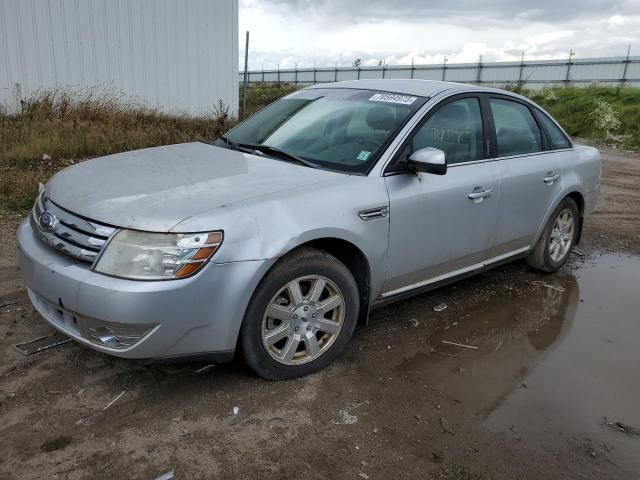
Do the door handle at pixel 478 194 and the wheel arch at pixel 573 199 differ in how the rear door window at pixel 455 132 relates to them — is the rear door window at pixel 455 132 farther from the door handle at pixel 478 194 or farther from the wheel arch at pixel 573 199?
the wheel arch at pixel 573 199

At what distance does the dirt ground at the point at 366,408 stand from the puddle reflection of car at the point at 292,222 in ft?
1.06

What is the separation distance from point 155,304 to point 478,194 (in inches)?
94.3

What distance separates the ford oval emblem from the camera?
2.95 meters

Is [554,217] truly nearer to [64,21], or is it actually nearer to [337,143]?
[337,143]

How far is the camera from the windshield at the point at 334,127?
358cm

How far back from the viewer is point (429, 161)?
→ 11.1 ft

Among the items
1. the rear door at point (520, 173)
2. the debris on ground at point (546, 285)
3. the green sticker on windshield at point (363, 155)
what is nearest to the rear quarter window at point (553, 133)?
the rear door at point (520, 173)

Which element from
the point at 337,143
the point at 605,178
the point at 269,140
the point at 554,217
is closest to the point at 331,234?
the point at 337,143

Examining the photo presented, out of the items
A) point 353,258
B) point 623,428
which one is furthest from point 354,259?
point 623,428

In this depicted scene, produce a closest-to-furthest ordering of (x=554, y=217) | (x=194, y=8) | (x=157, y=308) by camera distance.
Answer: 1. (x=157, y=308)
2. (x=554, y=217)
3. (x=194, y=8)

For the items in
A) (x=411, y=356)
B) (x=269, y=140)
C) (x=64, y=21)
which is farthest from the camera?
(x=64, y=21)

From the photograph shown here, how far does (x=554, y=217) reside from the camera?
16.2ft

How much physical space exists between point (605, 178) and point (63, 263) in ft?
33.4

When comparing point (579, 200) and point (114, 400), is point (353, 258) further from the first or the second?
point (579, 200)
